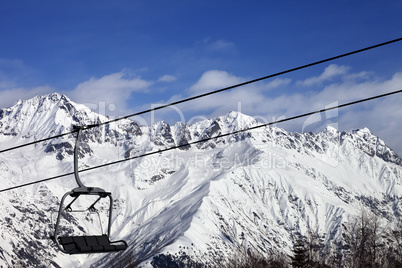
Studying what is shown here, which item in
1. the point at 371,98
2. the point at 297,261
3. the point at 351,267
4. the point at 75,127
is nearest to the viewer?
the point at 75,127

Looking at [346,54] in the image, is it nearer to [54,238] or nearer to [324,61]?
[324,61]

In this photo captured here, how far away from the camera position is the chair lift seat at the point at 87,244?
14534 millimetres

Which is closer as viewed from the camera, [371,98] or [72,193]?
[72,193]

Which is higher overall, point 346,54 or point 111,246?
point 346,54

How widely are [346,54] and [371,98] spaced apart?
2.32 meters

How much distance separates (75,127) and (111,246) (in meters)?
2.94

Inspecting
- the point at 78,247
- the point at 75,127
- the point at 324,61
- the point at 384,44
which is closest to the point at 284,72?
the point at 324,61

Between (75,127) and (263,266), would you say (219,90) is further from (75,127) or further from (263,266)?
(263,266)

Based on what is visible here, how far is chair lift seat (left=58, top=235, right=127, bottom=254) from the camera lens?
14534mm

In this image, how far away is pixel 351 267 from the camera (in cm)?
6719

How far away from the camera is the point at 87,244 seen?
14828 millimetres

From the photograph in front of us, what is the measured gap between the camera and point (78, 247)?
47.7ft

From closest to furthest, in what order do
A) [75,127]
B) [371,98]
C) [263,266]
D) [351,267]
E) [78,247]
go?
1. [78,247]
2. [75,127]
3. [371,98]
4. [351,267]
5. [263,266]

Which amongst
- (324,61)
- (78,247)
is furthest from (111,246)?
(324,61)
